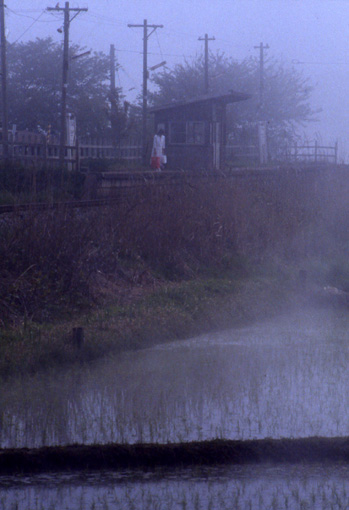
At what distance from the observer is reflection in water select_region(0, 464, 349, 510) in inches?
174

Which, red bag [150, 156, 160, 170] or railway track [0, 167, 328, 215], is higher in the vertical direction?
red bag [150, 156, 160, 170]

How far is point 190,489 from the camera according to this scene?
4664mm

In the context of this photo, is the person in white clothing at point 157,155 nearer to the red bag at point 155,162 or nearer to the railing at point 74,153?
the red bag at point 155,162

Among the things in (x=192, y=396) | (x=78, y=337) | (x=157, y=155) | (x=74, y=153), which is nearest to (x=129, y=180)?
(x=78, y=337)

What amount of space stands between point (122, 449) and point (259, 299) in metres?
7.40

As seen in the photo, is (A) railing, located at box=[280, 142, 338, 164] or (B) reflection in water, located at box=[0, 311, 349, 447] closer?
(B) reflection in water, located at box=[0, 311, 349, 447]

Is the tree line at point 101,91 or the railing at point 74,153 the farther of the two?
the tree line at point 101,91

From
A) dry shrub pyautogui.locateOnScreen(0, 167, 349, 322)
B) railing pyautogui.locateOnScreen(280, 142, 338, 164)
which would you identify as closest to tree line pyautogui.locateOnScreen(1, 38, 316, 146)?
railing pyautogui.locateOnScreen(280, 142, 338, 164)

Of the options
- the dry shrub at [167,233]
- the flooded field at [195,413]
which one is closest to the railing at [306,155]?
the dry shrub at [167,233]

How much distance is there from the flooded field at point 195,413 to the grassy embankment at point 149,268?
0.58m

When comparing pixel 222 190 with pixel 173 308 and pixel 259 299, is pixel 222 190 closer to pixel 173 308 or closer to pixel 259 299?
pixel 259 299

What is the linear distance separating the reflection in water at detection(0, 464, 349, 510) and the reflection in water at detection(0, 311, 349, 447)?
624 millimetres

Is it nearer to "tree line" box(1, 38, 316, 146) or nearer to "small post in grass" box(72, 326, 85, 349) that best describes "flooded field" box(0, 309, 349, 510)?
"small post in grass" box(72, 326, 85, 349)

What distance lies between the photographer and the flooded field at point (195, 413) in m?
4.58
